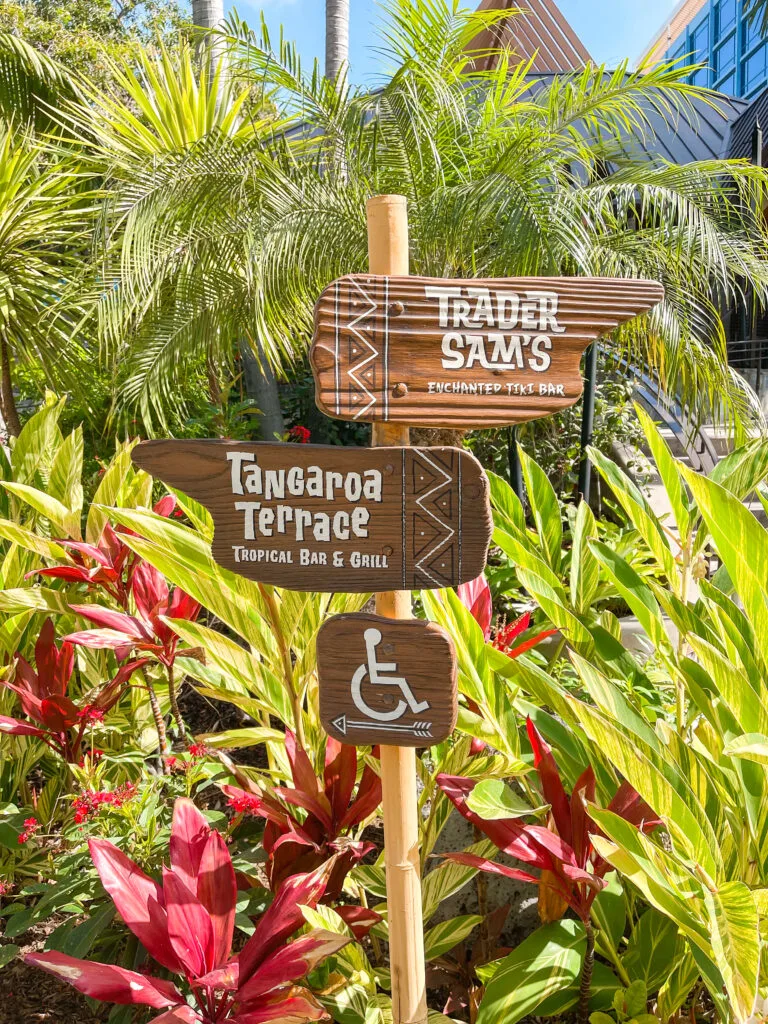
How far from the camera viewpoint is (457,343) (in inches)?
50.7

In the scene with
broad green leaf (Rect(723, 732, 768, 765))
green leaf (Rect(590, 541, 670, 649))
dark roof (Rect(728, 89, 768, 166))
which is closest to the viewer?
broad green leaf (Rect(723, 732, 768, 765))

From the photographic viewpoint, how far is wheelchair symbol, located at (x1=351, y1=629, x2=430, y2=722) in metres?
1.29

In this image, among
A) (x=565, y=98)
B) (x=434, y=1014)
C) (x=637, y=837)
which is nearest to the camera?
(x=637, y=837)

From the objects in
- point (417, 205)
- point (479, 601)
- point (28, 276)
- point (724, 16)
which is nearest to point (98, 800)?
point (479, 601)

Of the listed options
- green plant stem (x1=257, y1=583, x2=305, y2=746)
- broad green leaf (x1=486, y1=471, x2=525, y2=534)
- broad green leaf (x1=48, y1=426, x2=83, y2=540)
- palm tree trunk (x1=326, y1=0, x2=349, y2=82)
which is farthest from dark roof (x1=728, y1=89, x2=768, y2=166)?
green plant stem (x1=257, y1=583, x2=305, y2=746)

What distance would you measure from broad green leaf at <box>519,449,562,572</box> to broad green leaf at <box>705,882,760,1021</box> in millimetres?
1109

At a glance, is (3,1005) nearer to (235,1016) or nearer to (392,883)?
(235,1016)

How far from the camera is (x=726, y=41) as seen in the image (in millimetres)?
20031

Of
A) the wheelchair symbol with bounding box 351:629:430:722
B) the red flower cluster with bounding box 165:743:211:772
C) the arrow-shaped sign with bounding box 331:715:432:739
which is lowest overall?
the red flower cluster with bounding box 165:743:211:772

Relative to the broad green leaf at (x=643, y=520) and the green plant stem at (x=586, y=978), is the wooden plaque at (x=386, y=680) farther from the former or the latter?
the broad green leaf at (x=643, y=520)

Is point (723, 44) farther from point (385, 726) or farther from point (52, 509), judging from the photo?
point (385, 726)

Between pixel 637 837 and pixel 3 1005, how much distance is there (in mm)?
1632

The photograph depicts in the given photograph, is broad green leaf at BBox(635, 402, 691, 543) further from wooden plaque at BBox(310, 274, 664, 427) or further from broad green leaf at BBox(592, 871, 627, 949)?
broad green leaf at BBox(592, 871, 627, 949)

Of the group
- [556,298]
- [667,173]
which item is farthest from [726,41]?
[556,298]
